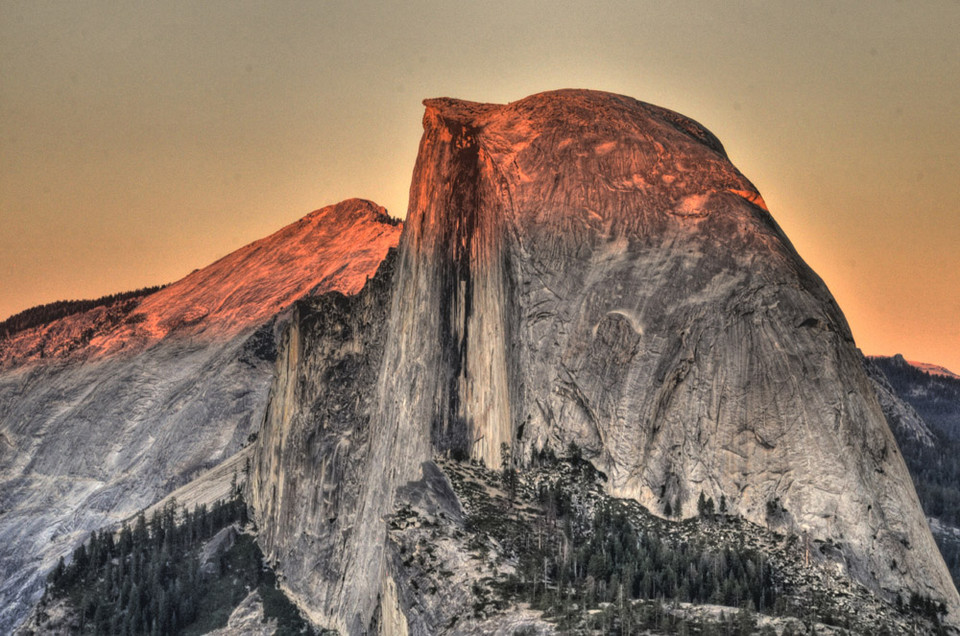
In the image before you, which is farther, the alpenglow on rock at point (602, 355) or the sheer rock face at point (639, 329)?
the alpenglow on rock at point (602, 355)

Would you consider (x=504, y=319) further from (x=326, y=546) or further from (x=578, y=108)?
(x=326, y=546)

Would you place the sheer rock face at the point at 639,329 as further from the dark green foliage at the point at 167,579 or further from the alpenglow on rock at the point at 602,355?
the dark green foliage at the point at 167,579

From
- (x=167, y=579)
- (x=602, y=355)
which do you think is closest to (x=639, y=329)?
(x=602, y=355)

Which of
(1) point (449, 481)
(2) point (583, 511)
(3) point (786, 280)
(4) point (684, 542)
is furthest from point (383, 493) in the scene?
(3) point (786, 280)

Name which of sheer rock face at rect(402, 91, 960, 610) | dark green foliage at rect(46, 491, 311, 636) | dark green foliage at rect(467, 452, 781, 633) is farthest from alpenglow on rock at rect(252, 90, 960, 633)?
dark green foliage at rect(46, 491, 311, 636)

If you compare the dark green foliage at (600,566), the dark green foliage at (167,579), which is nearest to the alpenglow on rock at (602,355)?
the dark green foliage at (600,566)
